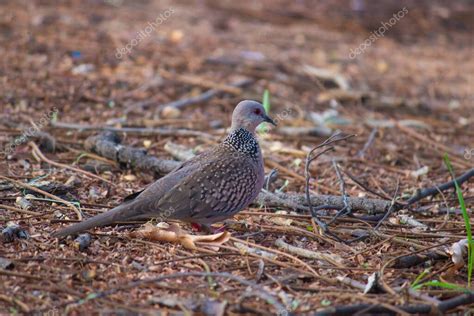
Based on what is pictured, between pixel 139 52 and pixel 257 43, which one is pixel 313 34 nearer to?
pixel 257 43

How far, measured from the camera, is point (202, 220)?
4.93m

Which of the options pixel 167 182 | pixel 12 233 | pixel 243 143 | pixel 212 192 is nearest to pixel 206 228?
pixel 212 192

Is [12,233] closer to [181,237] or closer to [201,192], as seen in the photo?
[181,237]

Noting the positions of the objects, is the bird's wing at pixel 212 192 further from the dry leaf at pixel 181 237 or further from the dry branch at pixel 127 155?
the dry branch at pixel 127 155

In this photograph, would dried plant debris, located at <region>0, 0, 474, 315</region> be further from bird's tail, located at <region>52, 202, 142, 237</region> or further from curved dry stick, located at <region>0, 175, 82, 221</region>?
bird's tail, located at <region>52, 202, 142, 237</region>

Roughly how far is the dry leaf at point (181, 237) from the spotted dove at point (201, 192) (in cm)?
10

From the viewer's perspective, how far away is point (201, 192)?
4863mm

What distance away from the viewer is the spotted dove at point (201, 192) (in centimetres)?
468

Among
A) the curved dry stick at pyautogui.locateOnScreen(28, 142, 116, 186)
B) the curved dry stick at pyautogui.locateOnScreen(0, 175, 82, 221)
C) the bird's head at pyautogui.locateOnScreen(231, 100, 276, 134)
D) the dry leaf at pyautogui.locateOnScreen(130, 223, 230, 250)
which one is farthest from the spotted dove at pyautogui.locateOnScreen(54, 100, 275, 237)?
the curved dry stick at pyautogui.locateOnScreen(28, 142, 116, 186)

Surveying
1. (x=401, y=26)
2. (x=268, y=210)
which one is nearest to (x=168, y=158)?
(x=268, y=210)

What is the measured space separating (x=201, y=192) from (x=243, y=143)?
2.12 ft

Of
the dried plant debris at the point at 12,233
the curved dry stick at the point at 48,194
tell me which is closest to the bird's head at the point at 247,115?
the curved dry stick at the point at 48,194

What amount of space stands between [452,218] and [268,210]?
4.97ft

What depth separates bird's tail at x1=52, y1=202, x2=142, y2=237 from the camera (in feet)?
14.8
